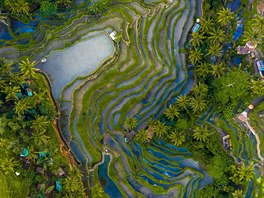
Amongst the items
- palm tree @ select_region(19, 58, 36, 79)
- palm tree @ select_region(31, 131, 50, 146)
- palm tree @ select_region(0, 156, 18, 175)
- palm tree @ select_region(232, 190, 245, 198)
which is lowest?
palm tree @ select_region(232, 190, 245, 198)

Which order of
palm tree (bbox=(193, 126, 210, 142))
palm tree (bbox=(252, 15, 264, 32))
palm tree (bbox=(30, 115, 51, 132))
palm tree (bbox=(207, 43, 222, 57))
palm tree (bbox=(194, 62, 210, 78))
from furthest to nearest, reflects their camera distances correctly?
palm tree (bbox=(194, 62, 210, 78)), palm tree (bbox=(207, 43, 222, 57)), palm tree (bbox=(193, 126, 210, 142)), palm tree (bbox=(252, 15, 264, 32)), palm tree (bbox=(30, 115, 51, 132))

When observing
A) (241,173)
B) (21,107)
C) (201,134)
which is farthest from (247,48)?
(21,107)

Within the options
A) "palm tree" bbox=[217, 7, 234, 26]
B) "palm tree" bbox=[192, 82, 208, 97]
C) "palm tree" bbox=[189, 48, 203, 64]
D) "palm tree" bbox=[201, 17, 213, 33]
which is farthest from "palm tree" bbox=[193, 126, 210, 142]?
"palm tree" bbox=[217, 7, 234, 26]

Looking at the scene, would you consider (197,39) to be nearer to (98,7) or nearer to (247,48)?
(247,48)

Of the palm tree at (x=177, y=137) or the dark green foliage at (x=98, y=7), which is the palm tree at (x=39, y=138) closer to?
the palm tree at (x=177, y=137)

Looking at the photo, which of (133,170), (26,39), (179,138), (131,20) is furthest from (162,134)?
(26,39)

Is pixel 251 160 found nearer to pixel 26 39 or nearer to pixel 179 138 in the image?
pixel 179 138

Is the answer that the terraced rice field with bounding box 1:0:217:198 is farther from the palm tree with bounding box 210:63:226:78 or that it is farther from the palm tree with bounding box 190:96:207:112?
the palm tree with bounding box 210:63:226:78
